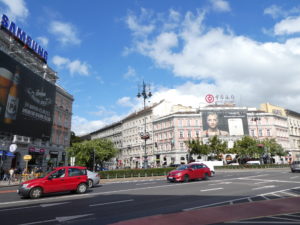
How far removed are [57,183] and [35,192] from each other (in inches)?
47.3

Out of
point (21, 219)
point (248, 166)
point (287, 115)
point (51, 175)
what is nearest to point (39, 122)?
point (51, 175)

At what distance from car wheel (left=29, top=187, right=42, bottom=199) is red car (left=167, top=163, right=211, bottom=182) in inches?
426

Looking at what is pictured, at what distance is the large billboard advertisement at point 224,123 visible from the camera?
221ft

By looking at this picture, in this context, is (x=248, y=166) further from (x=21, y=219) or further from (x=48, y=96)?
(x=21, y=219)

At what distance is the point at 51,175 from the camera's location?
13.7 meters

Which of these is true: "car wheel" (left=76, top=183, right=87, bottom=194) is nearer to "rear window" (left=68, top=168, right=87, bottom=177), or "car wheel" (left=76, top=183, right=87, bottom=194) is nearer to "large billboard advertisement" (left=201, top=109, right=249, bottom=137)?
"rear window" (left=68, top=168, right=87, bottom=177)


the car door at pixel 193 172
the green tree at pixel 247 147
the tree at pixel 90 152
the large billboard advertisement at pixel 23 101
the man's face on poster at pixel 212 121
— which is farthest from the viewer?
the man's face on poster at pixel 212 121

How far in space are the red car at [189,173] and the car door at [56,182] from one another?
31.5 ft

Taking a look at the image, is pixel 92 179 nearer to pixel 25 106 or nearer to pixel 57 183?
pixel 57 183

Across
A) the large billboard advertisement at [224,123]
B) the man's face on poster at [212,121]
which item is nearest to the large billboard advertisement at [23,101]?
the large billboard advertisement at [224,123]

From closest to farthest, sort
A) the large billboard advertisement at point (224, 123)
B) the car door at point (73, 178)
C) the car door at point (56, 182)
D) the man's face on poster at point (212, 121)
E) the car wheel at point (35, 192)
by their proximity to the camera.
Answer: the car wheel at point (35, 192)
the car door at point (56, 182)
the car door at point (73, 178)
the large billboard advertisement at point (224, 123)
the man's face on poster at point (212, 121)

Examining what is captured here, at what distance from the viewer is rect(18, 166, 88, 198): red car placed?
13.0 m

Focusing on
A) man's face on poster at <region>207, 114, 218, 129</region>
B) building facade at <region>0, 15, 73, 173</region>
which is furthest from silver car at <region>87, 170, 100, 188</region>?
man's face on poster at <region>207, 114, 218, 129</region>

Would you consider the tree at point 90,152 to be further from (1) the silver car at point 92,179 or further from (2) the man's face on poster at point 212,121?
(2) the man's face on poster at point 212,121
